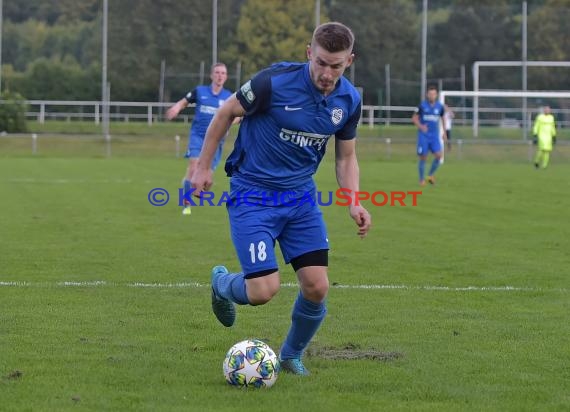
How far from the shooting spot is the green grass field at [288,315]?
536cm

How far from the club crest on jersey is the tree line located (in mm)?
40099

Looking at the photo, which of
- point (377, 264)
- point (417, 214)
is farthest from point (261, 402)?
point (417, 214)

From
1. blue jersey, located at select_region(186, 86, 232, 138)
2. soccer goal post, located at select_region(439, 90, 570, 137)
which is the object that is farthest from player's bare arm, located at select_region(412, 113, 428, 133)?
soccer goal post, located at select_region(439, 90, 570, 137)

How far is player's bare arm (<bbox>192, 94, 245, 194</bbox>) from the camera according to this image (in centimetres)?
563

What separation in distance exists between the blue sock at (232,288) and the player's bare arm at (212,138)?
0.63 meters

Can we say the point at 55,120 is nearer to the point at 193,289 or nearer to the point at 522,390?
the point at 193,289

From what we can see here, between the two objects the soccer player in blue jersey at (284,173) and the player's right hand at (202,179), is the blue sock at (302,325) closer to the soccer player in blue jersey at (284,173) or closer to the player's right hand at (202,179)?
the soccer player in blue jersey at (284,173)

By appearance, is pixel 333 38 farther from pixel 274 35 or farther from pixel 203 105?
pixel 274 35

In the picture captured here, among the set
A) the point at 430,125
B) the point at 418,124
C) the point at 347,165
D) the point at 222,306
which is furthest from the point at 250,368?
the point at 430,125

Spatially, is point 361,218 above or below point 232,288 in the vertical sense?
above

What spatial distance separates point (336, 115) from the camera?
19.1 feet

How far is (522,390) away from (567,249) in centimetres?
685

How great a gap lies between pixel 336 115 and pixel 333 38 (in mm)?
535

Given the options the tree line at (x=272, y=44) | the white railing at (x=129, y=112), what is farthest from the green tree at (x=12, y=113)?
the tree line at (x=272, y=44)
